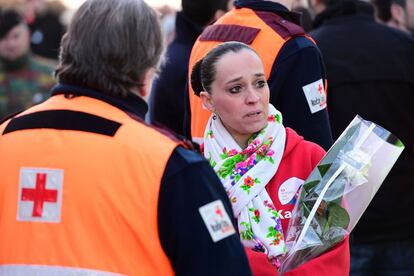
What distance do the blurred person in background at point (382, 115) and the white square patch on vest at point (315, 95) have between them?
1.10 meters

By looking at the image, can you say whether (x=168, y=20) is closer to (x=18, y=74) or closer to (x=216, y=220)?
(x=18, y=74)

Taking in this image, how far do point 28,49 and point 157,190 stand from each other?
6.56 m

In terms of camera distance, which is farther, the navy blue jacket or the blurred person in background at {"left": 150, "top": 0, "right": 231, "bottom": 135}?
the blurred person in background at {"left": 150, "top": 0, "right": 231, "bottom": 135}

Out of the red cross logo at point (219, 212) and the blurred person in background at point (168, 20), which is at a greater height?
the red cross logo at point (219, 212)

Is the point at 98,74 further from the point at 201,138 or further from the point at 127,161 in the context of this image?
the point at 201,138

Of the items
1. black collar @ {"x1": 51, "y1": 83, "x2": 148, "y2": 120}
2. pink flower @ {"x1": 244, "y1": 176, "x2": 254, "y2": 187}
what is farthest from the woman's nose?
black collar @ {"x1": 51, "y1": 83, "x2": 148, "y2": 120}

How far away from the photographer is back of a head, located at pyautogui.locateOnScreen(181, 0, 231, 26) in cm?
604

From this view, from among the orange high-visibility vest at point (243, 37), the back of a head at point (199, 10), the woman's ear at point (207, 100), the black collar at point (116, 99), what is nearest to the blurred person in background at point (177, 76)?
the back of a head at point (199, 10)

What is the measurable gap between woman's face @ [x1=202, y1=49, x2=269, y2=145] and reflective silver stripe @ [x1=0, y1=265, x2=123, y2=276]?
104 centimetres

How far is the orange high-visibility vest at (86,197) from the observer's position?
2625 millimetres

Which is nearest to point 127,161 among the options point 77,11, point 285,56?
point 77,11

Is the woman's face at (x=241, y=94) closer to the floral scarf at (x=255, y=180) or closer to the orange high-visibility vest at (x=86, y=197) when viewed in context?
the floral scarf at (x=255, y=180)

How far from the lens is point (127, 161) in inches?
104

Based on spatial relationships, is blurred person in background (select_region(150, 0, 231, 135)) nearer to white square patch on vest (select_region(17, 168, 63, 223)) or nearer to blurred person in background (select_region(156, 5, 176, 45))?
white square patch on vest (select_region(17, 168, 63, 223))
